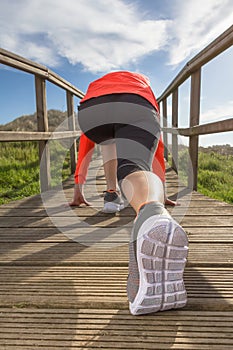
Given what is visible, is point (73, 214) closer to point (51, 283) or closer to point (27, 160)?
point (51, 283)

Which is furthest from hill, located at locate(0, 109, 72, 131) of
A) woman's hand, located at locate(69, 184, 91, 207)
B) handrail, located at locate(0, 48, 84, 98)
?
woman's hand, located at locate(69, 184, 91, 207)

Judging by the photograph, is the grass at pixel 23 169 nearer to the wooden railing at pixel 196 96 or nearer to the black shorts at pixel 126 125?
the wooden railing at pixel 196 96

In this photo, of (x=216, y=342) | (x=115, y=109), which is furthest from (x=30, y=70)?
(x=216, y=342)

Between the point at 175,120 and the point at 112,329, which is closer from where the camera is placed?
the point at 112,329

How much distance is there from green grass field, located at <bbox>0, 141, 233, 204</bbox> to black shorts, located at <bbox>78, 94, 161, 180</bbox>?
158 cm

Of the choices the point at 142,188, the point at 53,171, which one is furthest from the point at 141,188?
the point at 53,171

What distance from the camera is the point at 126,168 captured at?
947 millimetres

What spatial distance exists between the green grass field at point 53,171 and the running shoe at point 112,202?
105 centimetres

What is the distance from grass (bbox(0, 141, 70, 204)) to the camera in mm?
2834

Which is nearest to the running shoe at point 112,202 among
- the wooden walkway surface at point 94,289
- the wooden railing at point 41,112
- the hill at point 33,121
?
the wooden walkway surface at point 94,289

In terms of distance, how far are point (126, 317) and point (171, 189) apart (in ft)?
6.38

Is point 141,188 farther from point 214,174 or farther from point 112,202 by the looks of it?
point 214,174

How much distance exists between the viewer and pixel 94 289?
908 millimetres

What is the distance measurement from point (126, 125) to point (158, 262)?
538 millimetres
